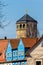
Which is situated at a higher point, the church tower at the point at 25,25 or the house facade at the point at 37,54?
the house facade at the point at 37,54

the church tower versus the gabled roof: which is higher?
the gabled roof

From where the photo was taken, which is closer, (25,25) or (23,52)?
(23,52)

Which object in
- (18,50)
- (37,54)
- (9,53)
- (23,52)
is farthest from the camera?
(9,53)

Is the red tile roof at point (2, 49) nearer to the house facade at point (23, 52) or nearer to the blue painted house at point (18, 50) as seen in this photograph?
the house facade at point (23, 52)

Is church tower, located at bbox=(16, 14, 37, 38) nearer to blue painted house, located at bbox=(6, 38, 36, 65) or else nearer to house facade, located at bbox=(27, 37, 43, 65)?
blue painted house, located at bbox=(6, 38, 36, 65)

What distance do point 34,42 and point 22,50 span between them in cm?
192

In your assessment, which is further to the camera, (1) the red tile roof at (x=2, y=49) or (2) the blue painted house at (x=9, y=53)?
(1) the red tile roof at (x=2, y=49)

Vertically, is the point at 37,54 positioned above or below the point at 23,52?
above

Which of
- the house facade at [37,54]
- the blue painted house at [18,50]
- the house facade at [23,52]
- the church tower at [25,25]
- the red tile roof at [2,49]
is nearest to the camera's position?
the house facade at [37,54]

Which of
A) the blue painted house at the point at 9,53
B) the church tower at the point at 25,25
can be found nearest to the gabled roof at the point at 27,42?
the blue painted house at the point at 9,53

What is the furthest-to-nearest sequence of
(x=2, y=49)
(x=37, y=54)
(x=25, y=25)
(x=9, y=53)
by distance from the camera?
(x=25, y=25) < (x=2, y=49) < (x=9, y=53) < (x=37, y=54)

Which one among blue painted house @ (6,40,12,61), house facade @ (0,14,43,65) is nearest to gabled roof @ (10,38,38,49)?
house facade @ (0,14,43,65)

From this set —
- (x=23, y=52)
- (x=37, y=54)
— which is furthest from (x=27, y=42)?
(x=37, y=54)

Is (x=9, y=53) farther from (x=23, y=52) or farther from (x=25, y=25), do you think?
(x=25, y=25)
